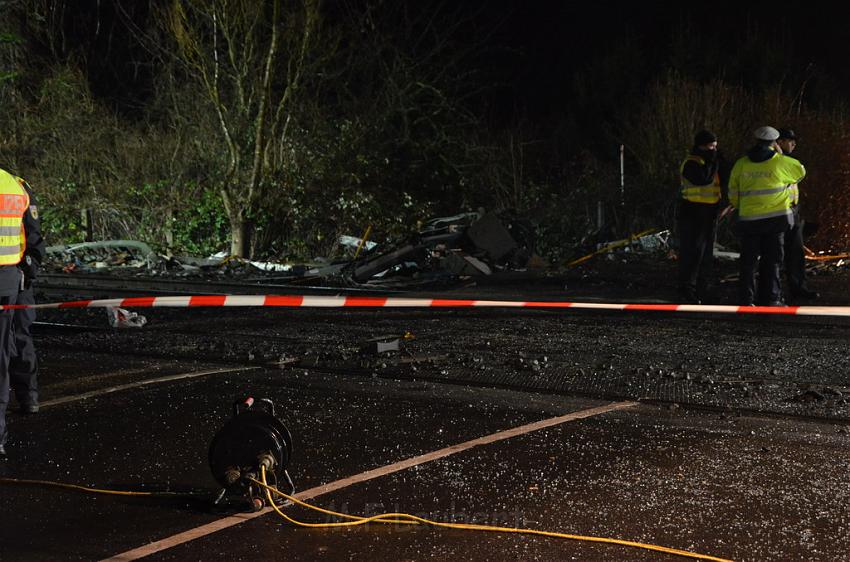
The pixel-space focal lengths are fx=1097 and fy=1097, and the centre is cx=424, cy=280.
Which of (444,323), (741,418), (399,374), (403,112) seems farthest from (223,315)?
(403,112)

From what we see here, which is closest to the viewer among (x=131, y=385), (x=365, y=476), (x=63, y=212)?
(x=365, y=476)

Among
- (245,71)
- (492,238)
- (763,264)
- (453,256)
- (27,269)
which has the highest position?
(245,71)

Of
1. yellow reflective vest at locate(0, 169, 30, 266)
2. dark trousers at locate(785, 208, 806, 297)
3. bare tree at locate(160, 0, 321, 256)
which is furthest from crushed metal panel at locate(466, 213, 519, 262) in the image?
yellow reflective vest at locate(0, 169, 30, 266)

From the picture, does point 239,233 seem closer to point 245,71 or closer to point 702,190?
point 245,71

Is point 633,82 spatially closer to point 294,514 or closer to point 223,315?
point 223,315

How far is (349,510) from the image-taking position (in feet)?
16.9

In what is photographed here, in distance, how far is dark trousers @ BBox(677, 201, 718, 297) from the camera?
13273mm

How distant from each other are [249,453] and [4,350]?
2.34 meters

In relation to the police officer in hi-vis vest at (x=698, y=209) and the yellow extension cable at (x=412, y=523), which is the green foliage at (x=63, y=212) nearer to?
the police officer in hi-vis vest at (x=698, y=209)

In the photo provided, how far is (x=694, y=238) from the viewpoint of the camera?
1330cm

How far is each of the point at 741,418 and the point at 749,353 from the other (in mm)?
2674

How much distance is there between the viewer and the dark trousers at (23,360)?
7191 mm

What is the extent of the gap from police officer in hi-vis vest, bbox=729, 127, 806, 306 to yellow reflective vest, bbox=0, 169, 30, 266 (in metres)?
7.99

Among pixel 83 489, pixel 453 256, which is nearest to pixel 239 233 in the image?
pixel 453 256
